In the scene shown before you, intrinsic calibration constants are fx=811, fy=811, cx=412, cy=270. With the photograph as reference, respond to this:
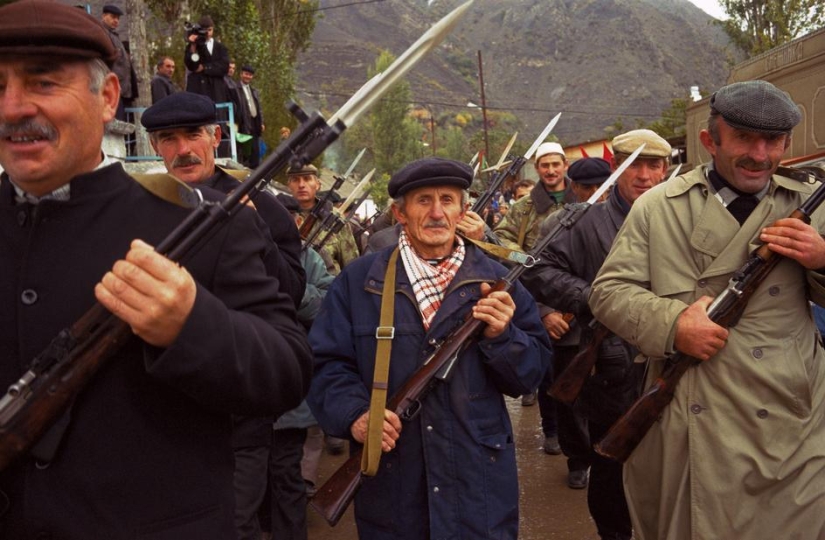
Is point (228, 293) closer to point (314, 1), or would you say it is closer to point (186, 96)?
point (186, 96)

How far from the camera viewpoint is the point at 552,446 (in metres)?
6.44

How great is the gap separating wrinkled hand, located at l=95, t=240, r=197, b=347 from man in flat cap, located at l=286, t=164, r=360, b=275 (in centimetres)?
524

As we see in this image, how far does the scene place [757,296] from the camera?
3.02m

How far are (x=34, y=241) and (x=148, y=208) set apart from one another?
24cm

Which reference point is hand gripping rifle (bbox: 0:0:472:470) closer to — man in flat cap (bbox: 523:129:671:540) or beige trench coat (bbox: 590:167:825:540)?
beige trench coat (bbox: 590:167:825:540)

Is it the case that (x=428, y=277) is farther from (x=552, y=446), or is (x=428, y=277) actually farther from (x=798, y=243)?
(x=552, y=446)

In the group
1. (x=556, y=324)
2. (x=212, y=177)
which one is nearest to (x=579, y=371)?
(x=556, y=324)

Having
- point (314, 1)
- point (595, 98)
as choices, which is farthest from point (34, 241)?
point (595, 98)

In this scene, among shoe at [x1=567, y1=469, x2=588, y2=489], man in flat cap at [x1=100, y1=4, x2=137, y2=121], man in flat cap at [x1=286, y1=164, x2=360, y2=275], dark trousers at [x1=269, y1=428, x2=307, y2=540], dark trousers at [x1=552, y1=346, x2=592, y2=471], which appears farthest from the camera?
man in flat cap at [x1=100, y1=4, x2=137, y2=121]

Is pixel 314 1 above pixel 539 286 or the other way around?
above

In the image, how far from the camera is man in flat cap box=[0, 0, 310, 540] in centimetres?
160

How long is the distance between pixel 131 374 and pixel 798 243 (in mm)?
2335

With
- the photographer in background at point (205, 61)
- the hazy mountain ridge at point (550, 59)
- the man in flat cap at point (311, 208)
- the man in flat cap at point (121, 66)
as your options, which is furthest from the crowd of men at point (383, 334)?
the hazy mountain ridge at point (550, 59)

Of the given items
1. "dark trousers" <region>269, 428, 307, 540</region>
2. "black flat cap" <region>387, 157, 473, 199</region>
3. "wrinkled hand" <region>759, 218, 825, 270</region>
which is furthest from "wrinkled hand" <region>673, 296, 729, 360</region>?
"dark trousers" <region>269, 428, 307, 540</region>
